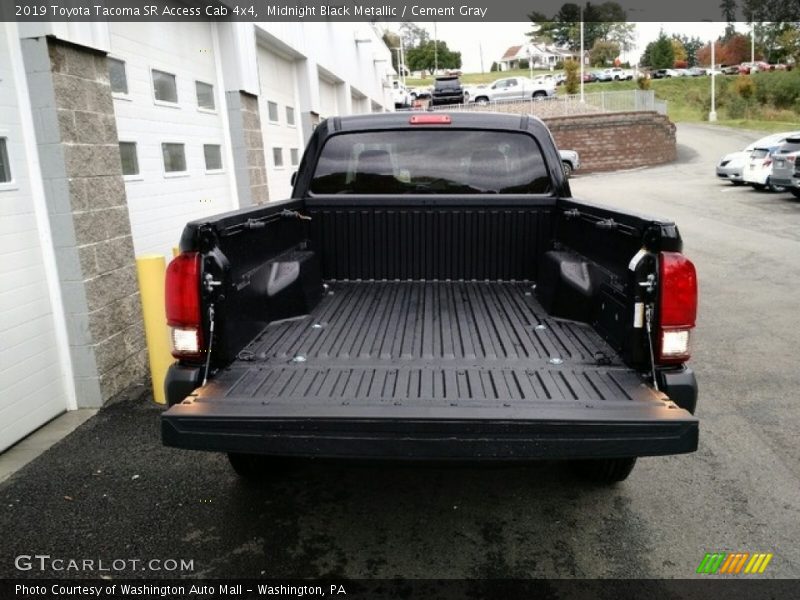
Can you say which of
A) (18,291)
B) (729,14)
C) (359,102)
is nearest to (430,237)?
(18,291)

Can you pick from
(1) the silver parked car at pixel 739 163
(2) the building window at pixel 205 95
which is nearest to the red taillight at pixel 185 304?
(2) the building window at pixel 205 95

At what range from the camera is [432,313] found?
4.12 m

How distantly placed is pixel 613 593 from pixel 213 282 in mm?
2226

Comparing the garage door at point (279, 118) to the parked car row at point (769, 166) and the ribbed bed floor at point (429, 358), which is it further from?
the parked car row at point (769, 166)

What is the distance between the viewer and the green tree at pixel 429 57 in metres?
111

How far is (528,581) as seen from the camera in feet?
9.82

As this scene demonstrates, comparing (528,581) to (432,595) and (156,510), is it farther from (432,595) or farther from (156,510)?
(156,510)

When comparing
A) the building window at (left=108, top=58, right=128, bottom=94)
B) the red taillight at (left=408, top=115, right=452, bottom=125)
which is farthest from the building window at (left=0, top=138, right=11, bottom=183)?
the red taillight at (left=408, top=115, right=452, bottom=125)

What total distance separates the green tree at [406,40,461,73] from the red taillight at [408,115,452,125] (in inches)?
4366

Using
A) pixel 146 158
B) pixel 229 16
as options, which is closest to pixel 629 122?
pixel 229 16

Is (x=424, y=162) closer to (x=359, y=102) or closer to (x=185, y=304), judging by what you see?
(x=185, y=304)

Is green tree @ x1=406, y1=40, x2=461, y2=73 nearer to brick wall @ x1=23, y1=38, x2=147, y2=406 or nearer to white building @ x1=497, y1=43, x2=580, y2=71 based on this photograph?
white building @ x1=497, y1=43, x2=580, y2=71

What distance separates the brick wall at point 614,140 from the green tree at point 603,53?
78.6 meters

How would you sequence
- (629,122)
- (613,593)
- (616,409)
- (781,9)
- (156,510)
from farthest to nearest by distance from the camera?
(781,9) < (629,122) < (156,510) < (613,593) < (616,409)
